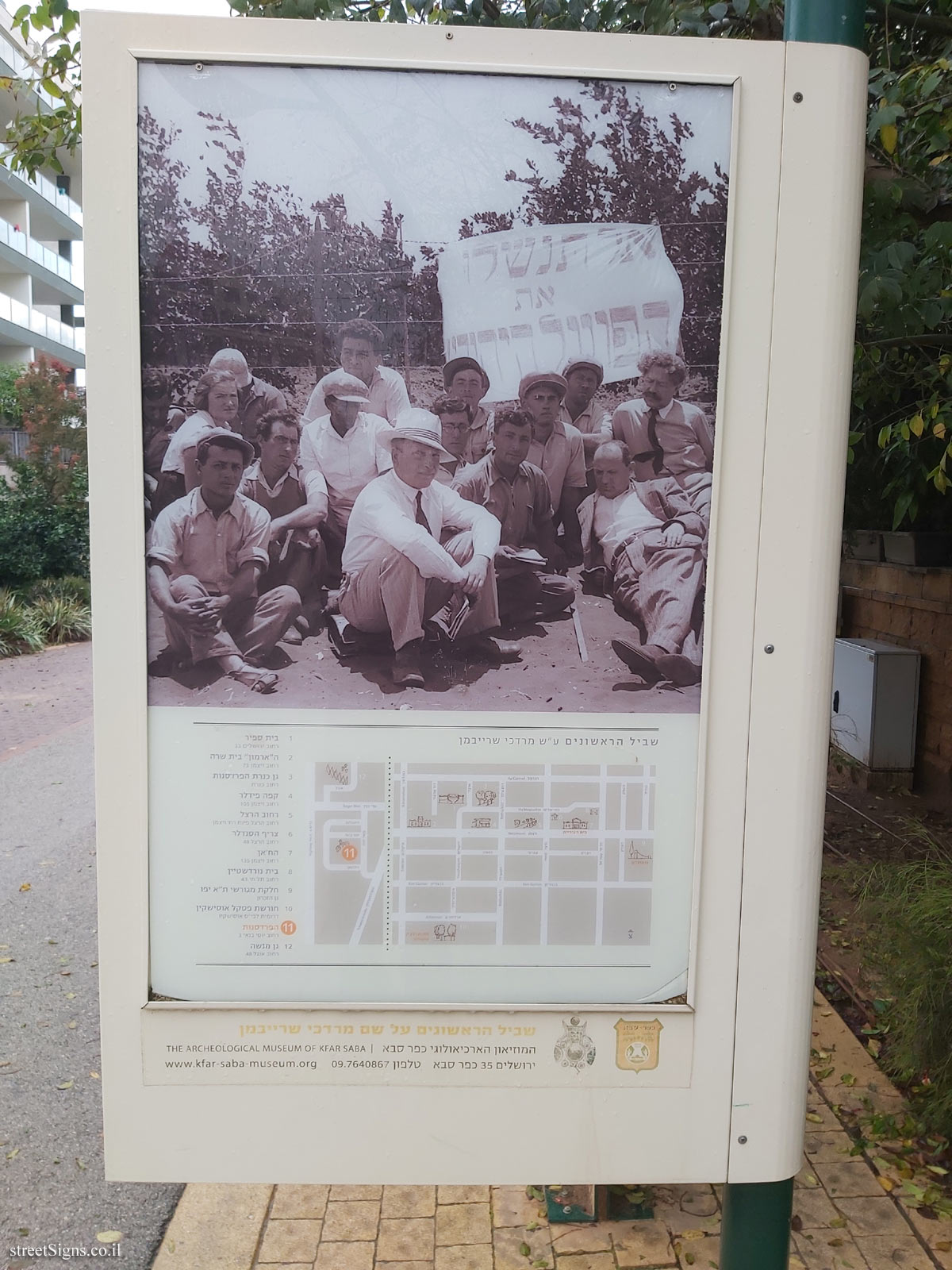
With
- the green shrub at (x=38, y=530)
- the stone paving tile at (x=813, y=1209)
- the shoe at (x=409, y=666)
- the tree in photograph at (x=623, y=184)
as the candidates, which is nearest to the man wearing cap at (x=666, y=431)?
the tree in photograph at (x=623, y=184)

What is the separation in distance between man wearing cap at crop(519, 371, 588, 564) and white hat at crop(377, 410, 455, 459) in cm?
15

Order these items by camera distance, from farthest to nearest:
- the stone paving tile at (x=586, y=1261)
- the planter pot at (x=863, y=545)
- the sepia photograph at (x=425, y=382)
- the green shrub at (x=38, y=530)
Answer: the green shrub at (x=38, y=530) < the planter pot at (x=863, y=545) < the stone paving tile at (x=586, y=1261) < the sepia photograph at (x=425, y=382)

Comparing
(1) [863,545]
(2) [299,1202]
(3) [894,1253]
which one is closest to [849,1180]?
(3) [894,1253]

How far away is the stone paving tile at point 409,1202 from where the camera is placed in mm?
3066

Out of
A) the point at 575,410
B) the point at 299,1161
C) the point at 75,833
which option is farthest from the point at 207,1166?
the point at 75,833

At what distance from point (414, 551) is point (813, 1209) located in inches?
106

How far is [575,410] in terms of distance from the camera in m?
1.62

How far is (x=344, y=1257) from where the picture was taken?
2863mm

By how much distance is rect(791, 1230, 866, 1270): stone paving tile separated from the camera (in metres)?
2.84

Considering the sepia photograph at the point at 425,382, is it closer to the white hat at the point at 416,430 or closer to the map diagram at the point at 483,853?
the white hat at the point at 416,430

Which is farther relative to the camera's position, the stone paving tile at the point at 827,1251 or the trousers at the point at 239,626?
the stone paving tile at the point at 827,1251

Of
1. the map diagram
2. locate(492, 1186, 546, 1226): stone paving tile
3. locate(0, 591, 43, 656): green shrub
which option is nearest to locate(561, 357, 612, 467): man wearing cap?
the map diagram

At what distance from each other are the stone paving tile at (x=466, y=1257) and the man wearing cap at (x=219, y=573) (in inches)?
82.0

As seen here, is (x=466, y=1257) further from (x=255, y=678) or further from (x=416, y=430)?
(x=416, y=430)
